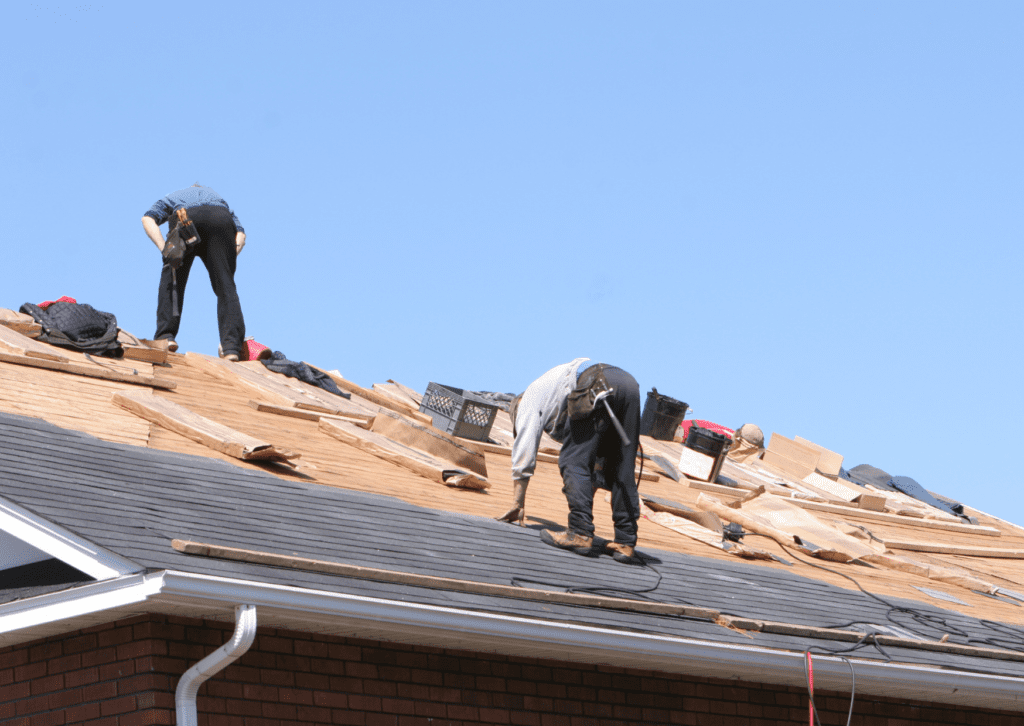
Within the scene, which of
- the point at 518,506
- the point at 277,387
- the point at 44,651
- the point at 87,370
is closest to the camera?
the point at 44,651

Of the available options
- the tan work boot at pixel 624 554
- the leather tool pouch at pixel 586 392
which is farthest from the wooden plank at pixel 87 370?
the tan work boot at pixel 624 554

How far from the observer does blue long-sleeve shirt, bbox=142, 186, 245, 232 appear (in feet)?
40.4

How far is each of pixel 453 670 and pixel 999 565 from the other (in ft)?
27.2

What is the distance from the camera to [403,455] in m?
9.02

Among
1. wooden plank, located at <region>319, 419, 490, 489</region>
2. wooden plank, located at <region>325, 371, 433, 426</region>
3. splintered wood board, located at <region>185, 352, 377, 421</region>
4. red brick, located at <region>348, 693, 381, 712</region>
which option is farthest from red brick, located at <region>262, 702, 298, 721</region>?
wooden plank, located at <region>325, 371, 433, 426</region>

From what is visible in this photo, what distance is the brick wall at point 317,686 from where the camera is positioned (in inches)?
181

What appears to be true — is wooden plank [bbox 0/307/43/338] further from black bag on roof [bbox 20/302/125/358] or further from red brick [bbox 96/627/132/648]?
red brick [bbox 96/627/132/648]

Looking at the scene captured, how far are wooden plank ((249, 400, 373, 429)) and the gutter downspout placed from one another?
5.48m

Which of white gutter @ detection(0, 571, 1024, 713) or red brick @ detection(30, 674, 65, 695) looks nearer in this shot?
white gutter @ detection(0, 571, 1024, 713)

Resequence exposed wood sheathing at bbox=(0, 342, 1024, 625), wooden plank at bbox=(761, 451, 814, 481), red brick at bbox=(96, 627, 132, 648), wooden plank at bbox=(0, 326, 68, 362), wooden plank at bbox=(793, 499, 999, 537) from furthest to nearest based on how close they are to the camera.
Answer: wooden plank at bbox=(761, 451, 814, 481), wooden plank at bbox=(793, 499, 999, 537), wooden plank at bbox=(0, 326, 68, 362), exposed wood sheathing at bbox=(0, 342, 1024, 625), red brick at bbox=(96, 627, 132, 648)

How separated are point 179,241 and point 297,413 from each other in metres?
3.07

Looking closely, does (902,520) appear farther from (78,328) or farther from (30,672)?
(30,672)

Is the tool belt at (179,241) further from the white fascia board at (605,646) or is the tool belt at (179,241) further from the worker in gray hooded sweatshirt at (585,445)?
the white fascia board at (605,646)

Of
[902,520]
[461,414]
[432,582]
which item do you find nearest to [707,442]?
[902,520]
